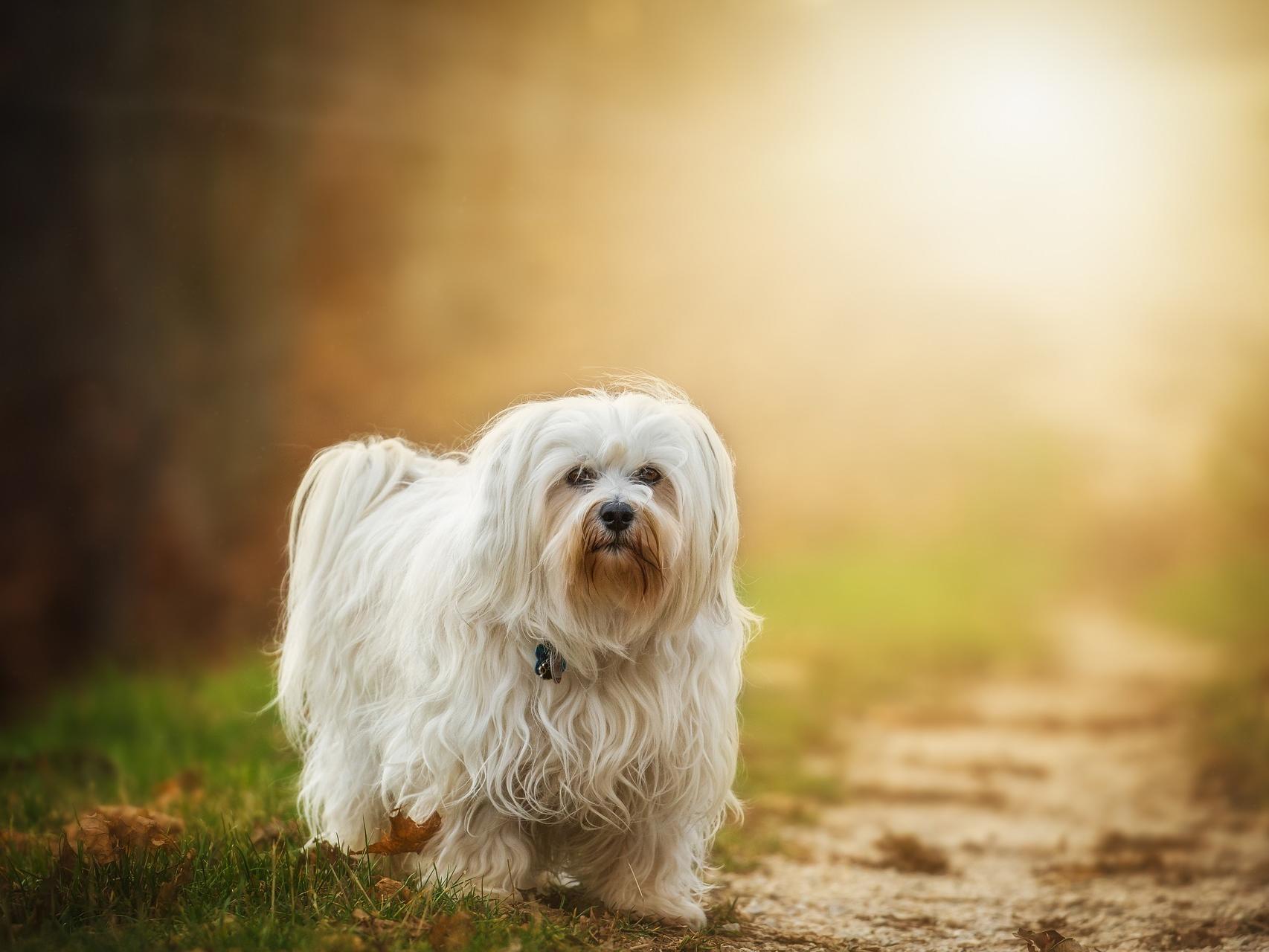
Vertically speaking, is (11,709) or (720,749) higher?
(720,749)

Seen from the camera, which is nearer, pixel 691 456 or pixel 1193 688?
pixel 691 456

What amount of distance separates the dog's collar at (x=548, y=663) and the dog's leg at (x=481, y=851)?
1.49 feet

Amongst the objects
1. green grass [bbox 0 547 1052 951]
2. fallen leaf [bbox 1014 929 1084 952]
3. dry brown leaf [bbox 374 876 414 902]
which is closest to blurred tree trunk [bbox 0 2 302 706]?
green grass [bbox 0 547 1052 951]

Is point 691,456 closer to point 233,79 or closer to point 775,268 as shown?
point 233,79

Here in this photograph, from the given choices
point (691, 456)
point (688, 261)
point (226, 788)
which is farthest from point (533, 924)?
point (688, 261)

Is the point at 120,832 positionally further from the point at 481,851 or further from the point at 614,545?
the point at 614,545

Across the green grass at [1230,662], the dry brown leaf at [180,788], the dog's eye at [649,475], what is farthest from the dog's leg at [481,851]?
the green grass at [1230,662]

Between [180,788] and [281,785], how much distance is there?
0.40m

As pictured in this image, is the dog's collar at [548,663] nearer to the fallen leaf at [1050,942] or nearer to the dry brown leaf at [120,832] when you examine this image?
the dry brown leaf at [120,832]

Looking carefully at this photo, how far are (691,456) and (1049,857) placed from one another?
294 cm

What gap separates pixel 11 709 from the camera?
9.74m

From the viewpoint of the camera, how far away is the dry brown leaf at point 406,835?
385 centimetres

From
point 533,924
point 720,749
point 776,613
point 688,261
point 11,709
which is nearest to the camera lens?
point 533,924

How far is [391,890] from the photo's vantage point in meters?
3.64
